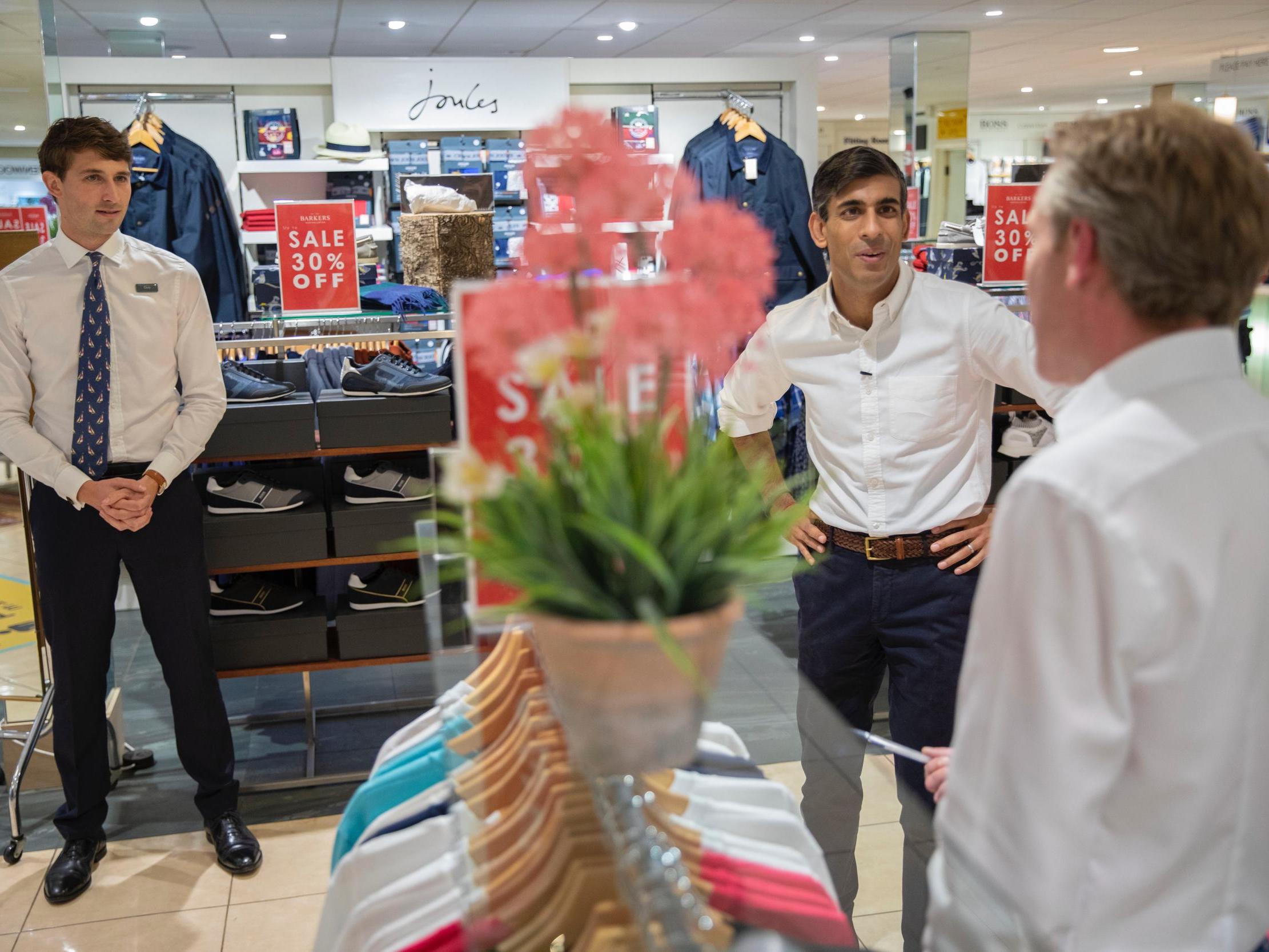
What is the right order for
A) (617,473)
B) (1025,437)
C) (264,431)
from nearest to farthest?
(617,473)
(264,431)
(1025,437)

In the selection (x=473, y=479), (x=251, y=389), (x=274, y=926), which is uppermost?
(x=473, y=479)

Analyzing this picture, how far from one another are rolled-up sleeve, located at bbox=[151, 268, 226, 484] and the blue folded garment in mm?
915

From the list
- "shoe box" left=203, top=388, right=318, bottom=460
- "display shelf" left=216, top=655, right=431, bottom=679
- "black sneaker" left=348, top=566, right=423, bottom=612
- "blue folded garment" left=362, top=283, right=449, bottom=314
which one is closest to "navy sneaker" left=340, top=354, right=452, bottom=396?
"shoe box" left=203, top=388, right=318, bottom=460

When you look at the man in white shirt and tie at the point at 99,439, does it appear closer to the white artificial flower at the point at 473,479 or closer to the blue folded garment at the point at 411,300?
the blue folded garment at the point at 411,300

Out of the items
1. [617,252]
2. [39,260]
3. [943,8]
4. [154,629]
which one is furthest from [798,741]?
[943,8]

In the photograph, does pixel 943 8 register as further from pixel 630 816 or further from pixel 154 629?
pixel 630 816

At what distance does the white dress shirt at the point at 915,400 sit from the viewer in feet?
7.95

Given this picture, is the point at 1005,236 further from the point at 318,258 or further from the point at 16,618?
the point at 16,618

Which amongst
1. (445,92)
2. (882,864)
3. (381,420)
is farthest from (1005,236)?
(445,92)

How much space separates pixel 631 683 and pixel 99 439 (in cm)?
252

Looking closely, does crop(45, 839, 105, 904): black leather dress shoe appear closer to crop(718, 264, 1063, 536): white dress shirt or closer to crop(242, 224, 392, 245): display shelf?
crop(718, 264, 1063, 536): white dress shirt

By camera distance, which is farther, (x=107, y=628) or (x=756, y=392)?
(x=107, y=628)

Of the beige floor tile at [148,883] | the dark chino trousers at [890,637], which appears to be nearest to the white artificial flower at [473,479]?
the dark chino trousers at [890,637]

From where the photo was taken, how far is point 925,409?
95.3 inches
